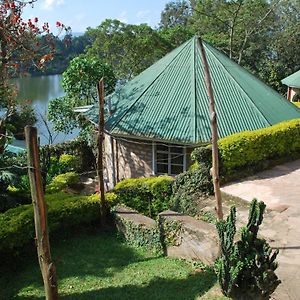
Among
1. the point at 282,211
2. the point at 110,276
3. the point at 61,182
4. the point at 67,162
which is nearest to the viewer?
the point at 110,276

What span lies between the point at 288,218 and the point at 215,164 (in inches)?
116

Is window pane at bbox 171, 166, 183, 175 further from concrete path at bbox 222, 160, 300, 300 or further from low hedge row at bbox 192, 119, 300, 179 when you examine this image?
concrete path at bbox 222, 160, 300, 300

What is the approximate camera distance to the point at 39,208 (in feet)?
16.2

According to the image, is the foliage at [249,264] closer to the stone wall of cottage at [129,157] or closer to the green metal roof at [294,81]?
the stone wall of cottage at [129,157]

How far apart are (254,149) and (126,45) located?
62.3 feet

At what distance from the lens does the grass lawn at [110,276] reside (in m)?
7.17

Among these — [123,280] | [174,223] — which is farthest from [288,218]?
[123,280]

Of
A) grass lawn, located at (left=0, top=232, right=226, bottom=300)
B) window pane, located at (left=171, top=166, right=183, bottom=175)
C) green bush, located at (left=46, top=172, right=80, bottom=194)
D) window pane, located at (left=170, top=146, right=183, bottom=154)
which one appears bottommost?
green bush, located at (left=46, top=172, right=80, bottom=194)

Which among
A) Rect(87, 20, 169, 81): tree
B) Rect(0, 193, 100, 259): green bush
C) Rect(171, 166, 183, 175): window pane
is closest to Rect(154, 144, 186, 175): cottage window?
Rect(171, 166, 183, 175): window pane

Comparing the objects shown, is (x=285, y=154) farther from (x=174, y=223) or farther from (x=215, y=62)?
(x=174, y=223)

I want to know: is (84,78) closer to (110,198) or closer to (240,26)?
(110,198)

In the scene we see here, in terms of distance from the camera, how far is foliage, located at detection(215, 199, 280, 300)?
5.58 meters

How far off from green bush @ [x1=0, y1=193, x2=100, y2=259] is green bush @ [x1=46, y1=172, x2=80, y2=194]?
419 cm

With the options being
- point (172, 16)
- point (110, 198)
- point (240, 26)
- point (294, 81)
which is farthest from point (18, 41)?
point (172, 16)
